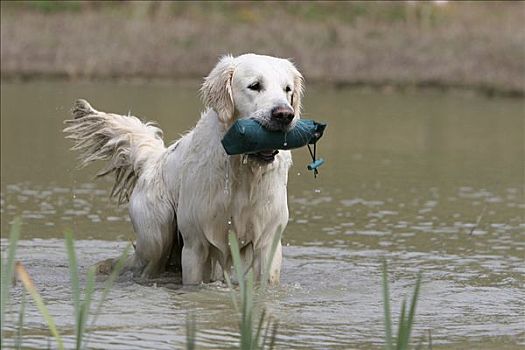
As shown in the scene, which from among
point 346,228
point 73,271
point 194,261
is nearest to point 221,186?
point 194,261

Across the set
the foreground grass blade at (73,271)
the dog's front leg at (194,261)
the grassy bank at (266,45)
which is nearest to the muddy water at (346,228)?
the dog's front leg at (194,261)

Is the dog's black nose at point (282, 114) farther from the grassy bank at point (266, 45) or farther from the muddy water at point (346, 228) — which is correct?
the grassy bank at point (266, 45)

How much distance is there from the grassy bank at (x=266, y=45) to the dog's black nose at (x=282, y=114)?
53.0 ft

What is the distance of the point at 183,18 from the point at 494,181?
17.0 meters

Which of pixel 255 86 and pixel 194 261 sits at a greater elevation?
pixel 255 86

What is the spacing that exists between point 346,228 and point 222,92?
3.42 m

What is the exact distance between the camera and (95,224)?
11.1 m

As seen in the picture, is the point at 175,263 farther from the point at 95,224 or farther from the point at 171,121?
the point at 171,121

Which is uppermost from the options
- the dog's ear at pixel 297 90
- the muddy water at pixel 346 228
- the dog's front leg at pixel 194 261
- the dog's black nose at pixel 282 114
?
the dog's ear at pixel 297 90

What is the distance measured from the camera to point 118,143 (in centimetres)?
951

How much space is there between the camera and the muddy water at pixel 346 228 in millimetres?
7156

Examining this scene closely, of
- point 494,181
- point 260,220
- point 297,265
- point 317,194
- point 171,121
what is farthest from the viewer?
point 171,121

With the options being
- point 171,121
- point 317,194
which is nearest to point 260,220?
point 317,194

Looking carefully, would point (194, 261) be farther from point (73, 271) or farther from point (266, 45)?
point (266, 45)
